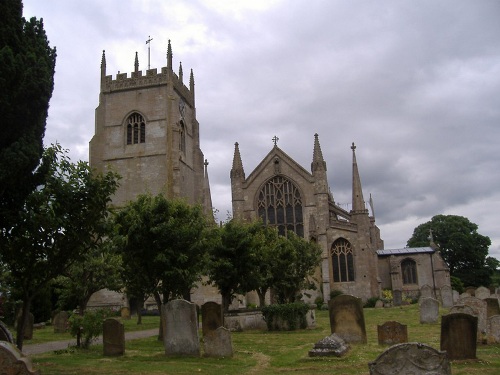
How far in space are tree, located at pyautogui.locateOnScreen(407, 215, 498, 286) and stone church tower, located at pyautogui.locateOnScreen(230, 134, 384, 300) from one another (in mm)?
26269

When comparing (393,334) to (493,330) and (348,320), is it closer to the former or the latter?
(348,320)

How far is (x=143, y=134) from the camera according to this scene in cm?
4884

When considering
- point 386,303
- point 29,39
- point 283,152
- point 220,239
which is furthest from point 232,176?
point 29,39

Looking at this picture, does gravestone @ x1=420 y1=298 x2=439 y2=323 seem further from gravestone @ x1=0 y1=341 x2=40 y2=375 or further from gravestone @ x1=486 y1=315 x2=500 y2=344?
gravestone @ x1=0 y1=341 x2=40 y2=375

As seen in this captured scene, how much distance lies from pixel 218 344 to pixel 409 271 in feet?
140

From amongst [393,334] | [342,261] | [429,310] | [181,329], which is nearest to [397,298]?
[342,261]

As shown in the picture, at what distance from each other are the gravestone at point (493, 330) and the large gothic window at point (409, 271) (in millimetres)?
39397

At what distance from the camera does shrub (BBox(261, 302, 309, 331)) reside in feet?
81.0

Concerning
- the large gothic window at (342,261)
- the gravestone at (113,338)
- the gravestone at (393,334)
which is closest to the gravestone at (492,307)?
the gravestone at (393,334)

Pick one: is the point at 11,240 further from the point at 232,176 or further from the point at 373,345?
the point at 232,176

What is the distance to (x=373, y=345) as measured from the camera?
52.7 ft

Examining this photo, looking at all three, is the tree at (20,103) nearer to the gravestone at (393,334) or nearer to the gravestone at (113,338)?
the gravestone at (113,338)

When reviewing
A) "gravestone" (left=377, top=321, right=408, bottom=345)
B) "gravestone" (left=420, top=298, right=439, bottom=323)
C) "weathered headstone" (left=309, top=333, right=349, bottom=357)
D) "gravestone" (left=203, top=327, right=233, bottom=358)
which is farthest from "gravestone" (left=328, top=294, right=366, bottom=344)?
"gravestone" (left=420, top=298, right=439, bottom=323)

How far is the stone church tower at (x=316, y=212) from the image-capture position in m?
46.7
